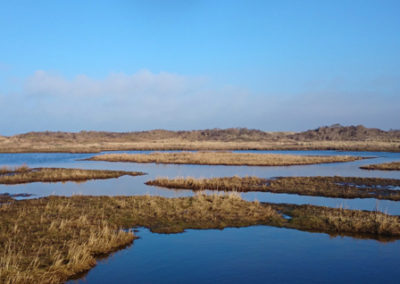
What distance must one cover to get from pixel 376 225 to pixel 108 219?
40.8 ft

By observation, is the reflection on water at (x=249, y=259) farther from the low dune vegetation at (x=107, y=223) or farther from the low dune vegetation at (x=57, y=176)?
the low dune vegetation at (x=57, y=176)

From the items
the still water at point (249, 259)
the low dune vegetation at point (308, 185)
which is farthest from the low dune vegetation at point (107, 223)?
the low dune vegetation at point (308, 185)

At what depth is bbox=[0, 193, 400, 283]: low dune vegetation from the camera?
11625 millimetres

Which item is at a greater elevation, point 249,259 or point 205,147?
point 205,147

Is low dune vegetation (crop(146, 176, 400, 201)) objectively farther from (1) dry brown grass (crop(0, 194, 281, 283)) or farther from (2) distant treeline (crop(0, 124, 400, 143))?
(2) distant treeline (crop(0, 124, 400, 143))

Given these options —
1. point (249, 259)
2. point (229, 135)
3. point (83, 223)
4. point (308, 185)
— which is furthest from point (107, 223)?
point (229, 135)

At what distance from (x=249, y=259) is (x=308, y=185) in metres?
17.7

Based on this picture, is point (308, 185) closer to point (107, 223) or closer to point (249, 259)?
point (249, 259)

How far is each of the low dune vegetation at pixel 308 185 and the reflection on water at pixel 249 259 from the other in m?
11.1

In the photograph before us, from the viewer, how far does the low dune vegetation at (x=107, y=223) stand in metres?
11.6

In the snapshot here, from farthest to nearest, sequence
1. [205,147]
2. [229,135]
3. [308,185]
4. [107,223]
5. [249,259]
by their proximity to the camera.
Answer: [229,135]
[205,147]
[308,185]
[107,223]
[249,259]

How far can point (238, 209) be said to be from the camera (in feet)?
65.3

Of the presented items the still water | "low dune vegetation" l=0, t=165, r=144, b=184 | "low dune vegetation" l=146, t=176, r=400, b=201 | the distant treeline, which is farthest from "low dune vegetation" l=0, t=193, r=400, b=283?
the distant treeline

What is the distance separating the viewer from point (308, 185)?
2950cm
